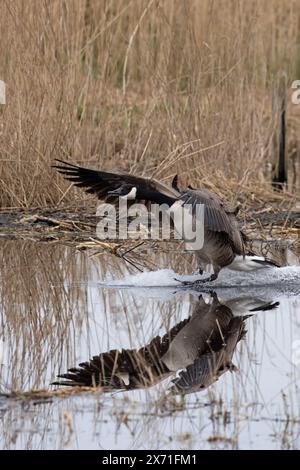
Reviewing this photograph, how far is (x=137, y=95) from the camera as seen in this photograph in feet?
35.0

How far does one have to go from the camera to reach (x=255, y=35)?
9953 mm

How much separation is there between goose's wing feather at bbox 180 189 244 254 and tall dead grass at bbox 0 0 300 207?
194 cm

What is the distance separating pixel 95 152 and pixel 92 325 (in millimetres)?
3919

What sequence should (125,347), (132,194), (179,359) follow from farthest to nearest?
(132,194) → (125,347) → (179,359)

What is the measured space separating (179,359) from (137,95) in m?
5.82

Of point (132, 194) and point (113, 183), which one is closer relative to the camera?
point (132, 194)

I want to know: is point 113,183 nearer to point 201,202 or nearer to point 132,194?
point 132,194

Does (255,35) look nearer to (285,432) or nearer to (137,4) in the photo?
(137,4)

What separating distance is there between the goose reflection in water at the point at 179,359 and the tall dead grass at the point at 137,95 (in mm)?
2800

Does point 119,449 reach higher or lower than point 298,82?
lower

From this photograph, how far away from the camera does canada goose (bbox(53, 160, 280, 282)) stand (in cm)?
649

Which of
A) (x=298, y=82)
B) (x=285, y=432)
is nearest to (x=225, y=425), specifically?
(x=285, y=432)

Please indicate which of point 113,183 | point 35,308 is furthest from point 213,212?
point 35,308

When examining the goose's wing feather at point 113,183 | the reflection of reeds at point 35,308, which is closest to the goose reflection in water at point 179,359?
the reflection of reeds at point 35,308
